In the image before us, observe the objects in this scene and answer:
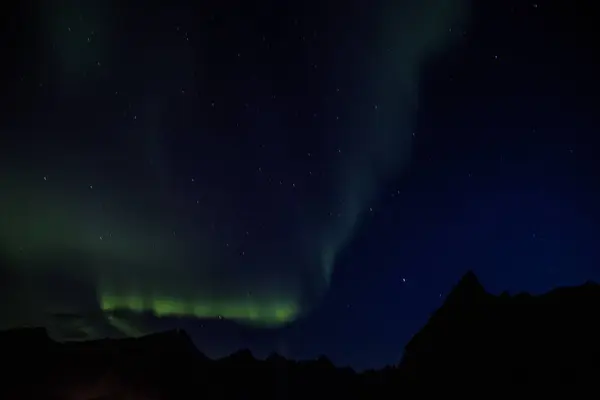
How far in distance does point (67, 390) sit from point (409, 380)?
944 inches

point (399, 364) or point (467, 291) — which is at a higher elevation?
point (467, 291)

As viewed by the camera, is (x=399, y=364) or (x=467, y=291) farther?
(x=399, y=364)

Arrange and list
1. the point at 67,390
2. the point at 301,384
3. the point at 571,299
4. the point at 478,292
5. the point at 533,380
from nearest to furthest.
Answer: the point at 533,380 → the point at 571,299 → the point at 478,292 → the point at 67,390 → the point at 301,384

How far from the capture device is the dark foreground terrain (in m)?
31.1

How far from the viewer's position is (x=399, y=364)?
39.1 m

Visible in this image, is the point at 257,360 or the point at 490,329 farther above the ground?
the point at 490,329

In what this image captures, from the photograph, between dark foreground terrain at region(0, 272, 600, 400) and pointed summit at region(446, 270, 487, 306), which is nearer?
dark foreground terrain at region(0, 272, 600, 400)

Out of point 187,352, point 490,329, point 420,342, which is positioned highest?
point 490,329

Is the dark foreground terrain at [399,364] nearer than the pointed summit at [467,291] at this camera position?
Yes

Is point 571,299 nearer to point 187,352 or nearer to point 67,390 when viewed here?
point 187,352

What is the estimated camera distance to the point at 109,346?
44.9 meters

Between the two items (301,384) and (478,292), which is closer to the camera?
(478,292)

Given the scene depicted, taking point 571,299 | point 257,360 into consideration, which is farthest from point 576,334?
point 257,360

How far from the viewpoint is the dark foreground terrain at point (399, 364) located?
3111 cm
